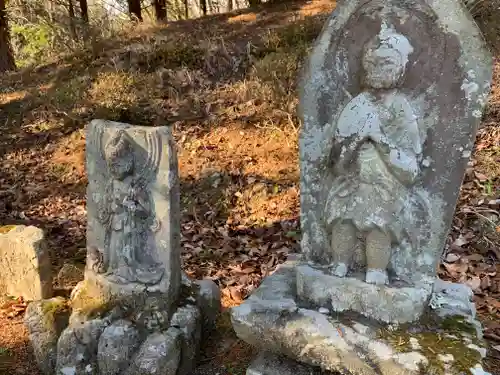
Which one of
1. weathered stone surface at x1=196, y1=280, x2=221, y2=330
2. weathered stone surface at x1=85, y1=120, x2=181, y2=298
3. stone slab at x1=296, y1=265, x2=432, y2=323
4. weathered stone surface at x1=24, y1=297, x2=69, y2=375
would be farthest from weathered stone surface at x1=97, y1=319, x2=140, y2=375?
stone slab at x1=296, y1=265, x2=432, y2=323

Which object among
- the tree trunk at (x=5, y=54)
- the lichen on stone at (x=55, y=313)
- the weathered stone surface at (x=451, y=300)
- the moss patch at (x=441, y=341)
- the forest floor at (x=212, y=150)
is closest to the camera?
the moss patch at (x=441, y=341)

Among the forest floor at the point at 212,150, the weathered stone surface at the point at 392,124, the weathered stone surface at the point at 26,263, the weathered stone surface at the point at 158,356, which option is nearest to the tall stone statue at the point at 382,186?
the weathered stone surface at the point at 392,124

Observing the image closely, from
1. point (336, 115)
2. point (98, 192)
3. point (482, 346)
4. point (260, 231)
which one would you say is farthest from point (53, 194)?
point (482, 346)

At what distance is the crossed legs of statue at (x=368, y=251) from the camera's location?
2.90m

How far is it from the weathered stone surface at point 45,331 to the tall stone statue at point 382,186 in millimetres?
1426

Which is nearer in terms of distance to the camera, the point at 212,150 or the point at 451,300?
the point at 451,300

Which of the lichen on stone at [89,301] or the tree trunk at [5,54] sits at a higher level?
the tree trunk at [5,54]

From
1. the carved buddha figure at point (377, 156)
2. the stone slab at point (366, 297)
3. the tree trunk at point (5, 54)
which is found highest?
the tree trunk at point (5, 54)

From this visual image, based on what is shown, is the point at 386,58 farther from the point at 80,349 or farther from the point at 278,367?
the point at 80,349

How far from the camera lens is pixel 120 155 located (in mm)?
3459

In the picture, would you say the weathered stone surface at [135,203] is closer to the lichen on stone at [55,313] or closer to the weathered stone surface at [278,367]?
the lichen on stone at [55,313]

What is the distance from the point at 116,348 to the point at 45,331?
0.60 m

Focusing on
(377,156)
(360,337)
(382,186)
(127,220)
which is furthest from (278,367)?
(127,220)

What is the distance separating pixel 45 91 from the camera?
9562 mm
